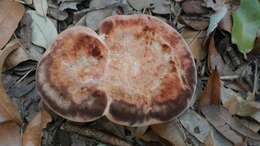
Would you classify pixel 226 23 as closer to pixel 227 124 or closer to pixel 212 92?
pixel 212 92

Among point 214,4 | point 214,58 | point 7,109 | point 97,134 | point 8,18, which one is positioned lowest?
point 97,134

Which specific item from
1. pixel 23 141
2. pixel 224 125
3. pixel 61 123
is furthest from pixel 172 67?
pixel 23 141

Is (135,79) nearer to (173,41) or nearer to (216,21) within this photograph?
(173,41)

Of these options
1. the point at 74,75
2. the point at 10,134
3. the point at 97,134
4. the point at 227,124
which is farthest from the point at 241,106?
the point at 10,134

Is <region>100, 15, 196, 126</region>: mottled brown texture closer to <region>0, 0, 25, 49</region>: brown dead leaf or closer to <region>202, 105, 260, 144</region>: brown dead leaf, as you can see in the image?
<region>202, 105, 260, 144</region>: brown dead leaf

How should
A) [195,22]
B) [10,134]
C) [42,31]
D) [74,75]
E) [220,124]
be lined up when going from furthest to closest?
[195,22] → [42,31] → [220,124] → [10,134] → [74,75]

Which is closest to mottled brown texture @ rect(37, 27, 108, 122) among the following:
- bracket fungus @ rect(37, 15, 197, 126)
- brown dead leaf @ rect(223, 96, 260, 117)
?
bracket fungus @ rect(37, 15, 197, 126)
